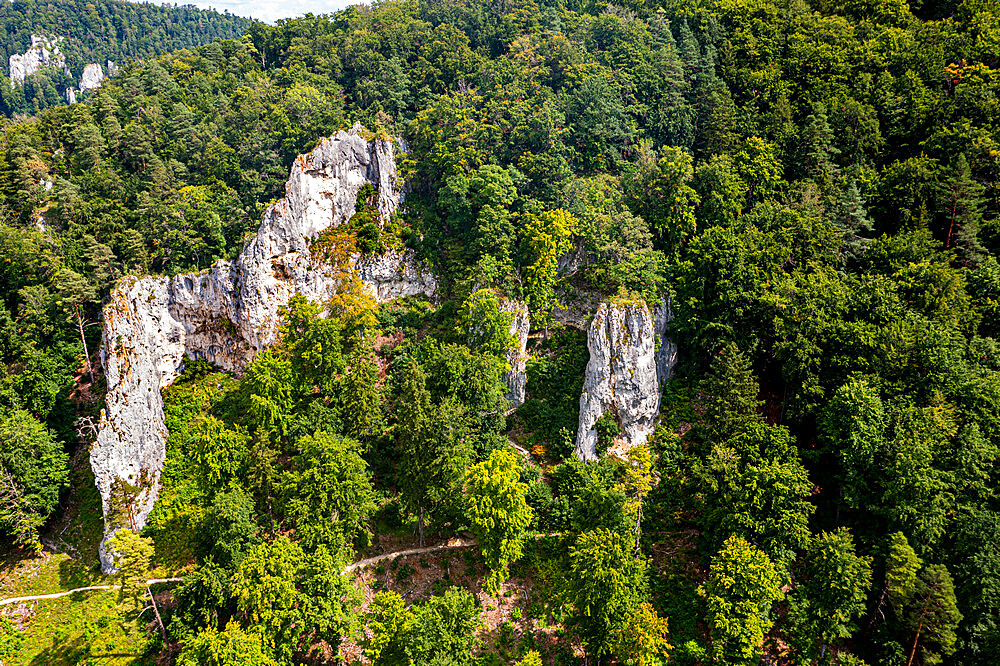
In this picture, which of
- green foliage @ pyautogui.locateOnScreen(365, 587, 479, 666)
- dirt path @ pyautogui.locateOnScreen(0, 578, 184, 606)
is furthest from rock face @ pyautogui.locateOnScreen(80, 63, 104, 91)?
green foliage @ pyautogui.locateOnScreen(365, 587, 479, 666)

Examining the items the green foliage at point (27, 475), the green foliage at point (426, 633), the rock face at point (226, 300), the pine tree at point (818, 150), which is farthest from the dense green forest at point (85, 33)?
the green foliage at point (426, 633)

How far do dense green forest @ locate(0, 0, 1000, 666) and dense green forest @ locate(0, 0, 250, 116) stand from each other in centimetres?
9865

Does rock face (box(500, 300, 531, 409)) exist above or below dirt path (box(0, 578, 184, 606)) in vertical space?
above

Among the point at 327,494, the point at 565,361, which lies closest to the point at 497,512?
the point at 327,494

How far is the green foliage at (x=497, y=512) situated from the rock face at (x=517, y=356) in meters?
9.21

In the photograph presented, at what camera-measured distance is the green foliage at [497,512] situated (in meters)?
34.2

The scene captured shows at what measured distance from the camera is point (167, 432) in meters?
42.2

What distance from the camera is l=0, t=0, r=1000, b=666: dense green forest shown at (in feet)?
101

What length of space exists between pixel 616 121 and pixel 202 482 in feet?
143

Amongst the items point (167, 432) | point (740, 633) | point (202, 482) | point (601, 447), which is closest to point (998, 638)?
point (740, 633)

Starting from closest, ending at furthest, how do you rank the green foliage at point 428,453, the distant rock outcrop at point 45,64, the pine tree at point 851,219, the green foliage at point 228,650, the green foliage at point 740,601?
the green foliage at point 228,650 → the green foliage at point 740,601 → the green foliage at point 428,453 → the pine tree at point 851,219 → the distant rock outcrop at point 45,64

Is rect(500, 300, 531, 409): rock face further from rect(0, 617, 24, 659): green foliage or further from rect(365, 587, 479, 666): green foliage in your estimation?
rect(0, 617, 24, 659): green foliage

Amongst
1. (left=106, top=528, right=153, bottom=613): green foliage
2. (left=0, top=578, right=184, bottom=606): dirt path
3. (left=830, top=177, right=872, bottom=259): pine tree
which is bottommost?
(left=0, top=578, right=184, bottom=606): dirt path

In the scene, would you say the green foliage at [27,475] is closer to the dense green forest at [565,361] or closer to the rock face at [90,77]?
the dense green forest at [565,361]
